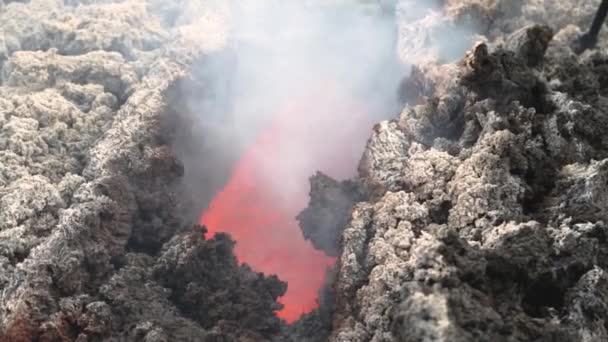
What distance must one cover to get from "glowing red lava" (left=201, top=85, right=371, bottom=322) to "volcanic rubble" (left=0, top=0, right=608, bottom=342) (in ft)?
2.53

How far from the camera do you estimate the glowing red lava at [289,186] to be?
11422 mm

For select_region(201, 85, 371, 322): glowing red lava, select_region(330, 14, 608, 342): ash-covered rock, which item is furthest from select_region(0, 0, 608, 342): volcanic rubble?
select_region(201, 85, 371, 322): glowing red lava

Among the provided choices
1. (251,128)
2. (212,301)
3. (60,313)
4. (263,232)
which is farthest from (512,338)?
(251,128)

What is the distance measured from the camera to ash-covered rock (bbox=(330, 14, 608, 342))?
5.84m

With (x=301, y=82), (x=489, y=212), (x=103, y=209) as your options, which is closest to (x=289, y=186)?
(x=301, y=82)

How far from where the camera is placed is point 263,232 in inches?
472

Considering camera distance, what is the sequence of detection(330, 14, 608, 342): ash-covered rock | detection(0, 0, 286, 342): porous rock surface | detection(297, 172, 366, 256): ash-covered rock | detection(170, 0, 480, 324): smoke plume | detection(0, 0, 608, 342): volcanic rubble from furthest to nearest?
detection(170, 0, 480, 324): smoke plume < detection(297, 172, 366, 256): ash-covered rock < detection(0, 0, 286, 342): porous rock surface < detection(0, 0, 608, 342): volcanic rubble < detection(330, 14, 608, 342): ash-covered rock

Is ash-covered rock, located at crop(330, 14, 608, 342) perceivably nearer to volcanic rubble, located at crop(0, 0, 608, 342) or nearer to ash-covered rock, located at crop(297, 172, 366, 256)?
volcanic rubble, located at crop(0, 0, 608, 342)

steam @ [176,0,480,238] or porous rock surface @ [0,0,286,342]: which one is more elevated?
steam @ [176,0,480,238]

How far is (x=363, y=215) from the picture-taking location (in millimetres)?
9219

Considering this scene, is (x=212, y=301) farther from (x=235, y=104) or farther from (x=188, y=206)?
(x=235, y=104)

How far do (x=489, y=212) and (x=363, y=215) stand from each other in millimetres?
2211

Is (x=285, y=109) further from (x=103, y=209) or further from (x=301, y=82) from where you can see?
(x=103, y=209)

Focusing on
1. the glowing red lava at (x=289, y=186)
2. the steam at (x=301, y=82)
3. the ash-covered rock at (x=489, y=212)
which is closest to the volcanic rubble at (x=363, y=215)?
the ash-covered rock at (x=489, y=212)
